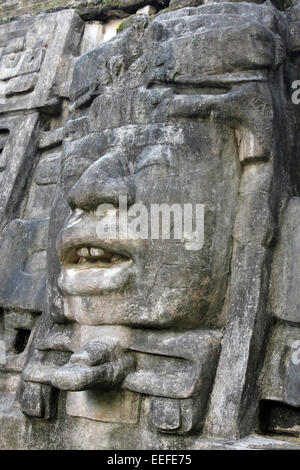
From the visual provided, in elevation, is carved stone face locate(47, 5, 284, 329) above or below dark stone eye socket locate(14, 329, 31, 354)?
above

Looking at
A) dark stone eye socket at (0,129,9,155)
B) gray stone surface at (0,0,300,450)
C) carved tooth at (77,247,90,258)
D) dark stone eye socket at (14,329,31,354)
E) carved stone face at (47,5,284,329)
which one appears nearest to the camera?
gray stone surface at (0,0,300,450)

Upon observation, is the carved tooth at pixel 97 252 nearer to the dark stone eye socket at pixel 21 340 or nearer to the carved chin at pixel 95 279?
the carved chin at pixel 95 279

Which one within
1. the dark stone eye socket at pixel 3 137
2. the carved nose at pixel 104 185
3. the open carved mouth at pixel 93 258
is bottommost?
the open carved mouth at pixel 93 258

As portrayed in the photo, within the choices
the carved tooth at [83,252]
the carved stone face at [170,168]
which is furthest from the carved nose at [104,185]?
the carved tooth at [83,252]

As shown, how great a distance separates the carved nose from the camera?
3.24 metres

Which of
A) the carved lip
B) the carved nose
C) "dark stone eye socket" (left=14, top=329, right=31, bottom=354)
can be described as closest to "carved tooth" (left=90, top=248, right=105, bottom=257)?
the carved lip

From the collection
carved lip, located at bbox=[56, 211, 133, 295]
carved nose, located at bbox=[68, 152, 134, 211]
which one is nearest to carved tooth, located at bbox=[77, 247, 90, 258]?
carved lip, located at bbox=[56, 211, 133, 295]

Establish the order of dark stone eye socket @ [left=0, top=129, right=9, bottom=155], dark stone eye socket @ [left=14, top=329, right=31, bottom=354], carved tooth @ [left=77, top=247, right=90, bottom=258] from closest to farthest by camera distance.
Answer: carved tooth @ [left=77, top=247, right=90, bottom=258], dark stone eye socket @ [left=14, top=329, right=31, bottom=354], dark stone eye socket @ [left=0, top=129, right=9, bottom=155]

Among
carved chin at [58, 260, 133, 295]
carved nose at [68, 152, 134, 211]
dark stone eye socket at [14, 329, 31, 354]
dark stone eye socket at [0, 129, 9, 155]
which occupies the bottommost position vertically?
dark stone eye socket at [14, 329, 31, 354]

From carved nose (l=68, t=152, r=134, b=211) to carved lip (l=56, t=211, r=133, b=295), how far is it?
90mm

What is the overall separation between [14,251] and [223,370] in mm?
1886

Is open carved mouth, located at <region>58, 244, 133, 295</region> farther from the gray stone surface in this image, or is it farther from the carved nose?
the carved nose

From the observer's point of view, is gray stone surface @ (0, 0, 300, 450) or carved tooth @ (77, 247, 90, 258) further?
carved tooth @ (77, 247, 90, 258)

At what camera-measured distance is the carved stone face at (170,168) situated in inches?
125
